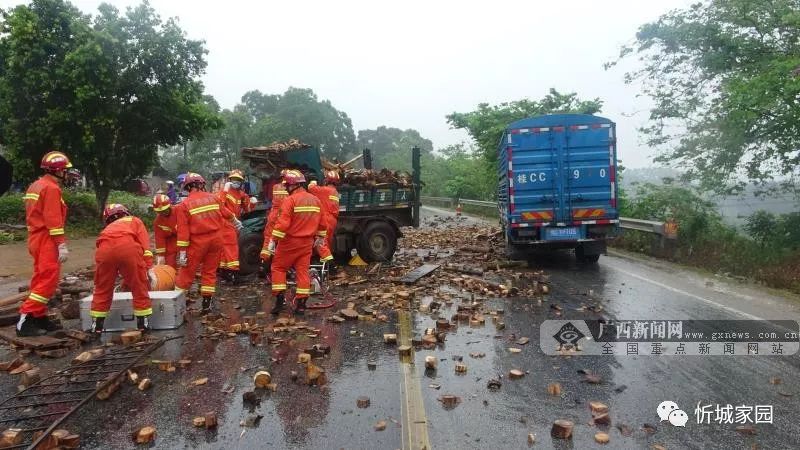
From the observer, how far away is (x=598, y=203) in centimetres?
1001

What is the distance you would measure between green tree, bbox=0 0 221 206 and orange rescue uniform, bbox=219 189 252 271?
8.46m

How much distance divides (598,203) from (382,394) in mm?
7221

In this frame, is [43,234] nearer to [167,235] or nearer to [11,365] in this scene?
[11,365]

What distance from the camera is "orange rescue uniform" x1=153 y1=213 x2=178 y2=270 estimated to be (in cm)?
808

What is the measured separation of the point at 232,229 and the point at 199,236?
3.93 feet

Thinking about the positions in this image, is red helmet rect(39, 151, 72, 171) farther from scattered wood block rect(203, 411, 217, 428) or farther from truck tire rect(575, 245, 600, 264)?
truck tire rect(575, 245, 600, 264)

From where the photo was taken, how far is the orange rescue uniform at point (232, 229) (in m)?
7.87

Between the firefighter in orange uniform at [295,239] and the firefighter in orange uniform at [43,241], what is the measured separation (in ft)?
7.48

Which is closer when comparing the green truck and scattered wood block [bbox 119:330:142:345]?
scattered wood block [bbox 119:330:142:345]

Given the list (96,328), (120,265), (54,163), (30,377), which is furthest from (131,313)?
(54,163)

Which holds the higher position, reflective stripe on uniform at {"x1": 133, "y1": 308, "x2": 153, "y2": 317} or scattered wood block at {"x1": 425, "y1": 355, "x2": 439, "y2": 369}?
reflective stripe on uniform at {"x1": 133, "y1": 308, "x2": 153, "y2": 317}

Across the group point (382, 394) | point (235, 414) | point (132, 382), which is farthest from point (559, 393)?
point (132, 382)

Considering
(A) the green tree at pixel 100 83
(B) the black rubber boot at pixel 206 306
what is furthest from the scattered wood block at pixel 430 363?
(A) the green tree at pixel 100 83

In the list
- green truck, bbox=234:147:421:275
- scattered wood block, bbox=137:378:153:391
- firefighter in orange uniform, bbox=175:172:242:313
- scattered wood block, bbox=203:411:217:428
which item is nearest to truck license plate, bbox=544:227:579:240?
green truck, bbox=234:147:421:275
